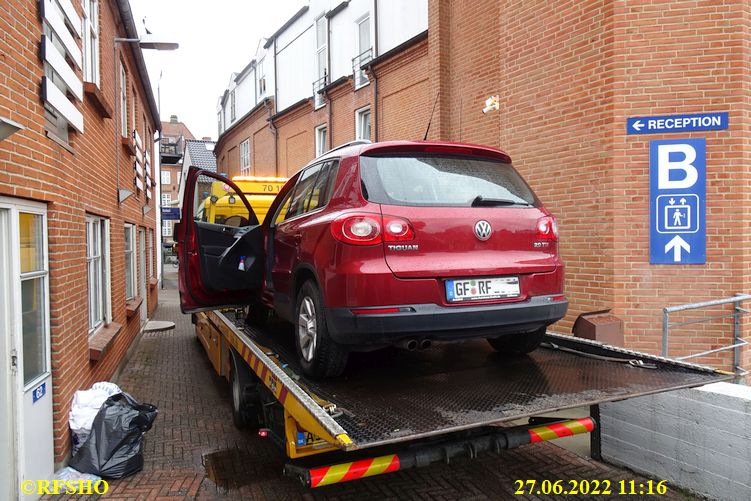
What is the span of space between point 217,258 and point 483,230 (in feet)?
9.30

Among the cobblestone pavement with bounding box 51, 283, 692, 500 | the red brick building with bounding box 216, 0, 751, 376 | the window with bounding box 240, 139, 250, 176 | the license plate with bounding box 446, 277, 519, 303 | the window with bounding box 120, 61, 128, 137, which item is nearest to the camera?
the license plate with bounding box 446, 277, 519, 303

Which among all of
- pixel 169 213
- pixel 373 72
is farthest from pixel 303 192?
pixel 169 213

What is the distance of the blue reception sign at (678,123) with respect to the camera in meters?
5.88

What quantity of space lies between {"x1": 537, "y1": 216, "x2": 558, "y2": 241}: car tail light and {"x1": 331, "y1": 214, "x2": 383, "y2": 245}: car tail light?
3.80 ft

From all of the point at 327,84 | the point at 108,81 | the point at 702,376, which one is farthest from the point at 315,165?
the point at 327,84

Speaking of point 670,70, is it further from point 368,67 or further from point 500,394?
point 368,67

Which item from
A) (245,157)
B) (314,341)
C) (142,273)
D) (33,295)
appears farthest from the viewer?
(245,157)

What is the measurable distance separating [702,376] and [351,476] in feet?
8.03

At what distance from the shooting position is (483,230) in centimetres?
343

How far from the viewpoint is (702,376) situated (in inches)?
144

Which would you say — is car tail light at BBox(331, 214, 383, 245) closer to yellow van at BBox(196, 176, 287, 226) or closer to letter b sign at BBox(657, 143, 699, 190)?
letter b sign at BBox(657, 143, 699, 190)

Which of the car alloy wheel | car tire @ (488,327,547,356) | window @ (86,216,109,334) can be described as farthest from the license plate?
window @ (86,216,109,334)

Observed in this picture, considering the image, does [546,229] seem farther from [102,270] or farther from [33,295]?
[102,270]

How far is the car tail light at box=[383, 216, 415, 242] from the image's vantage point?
320 centimetres
